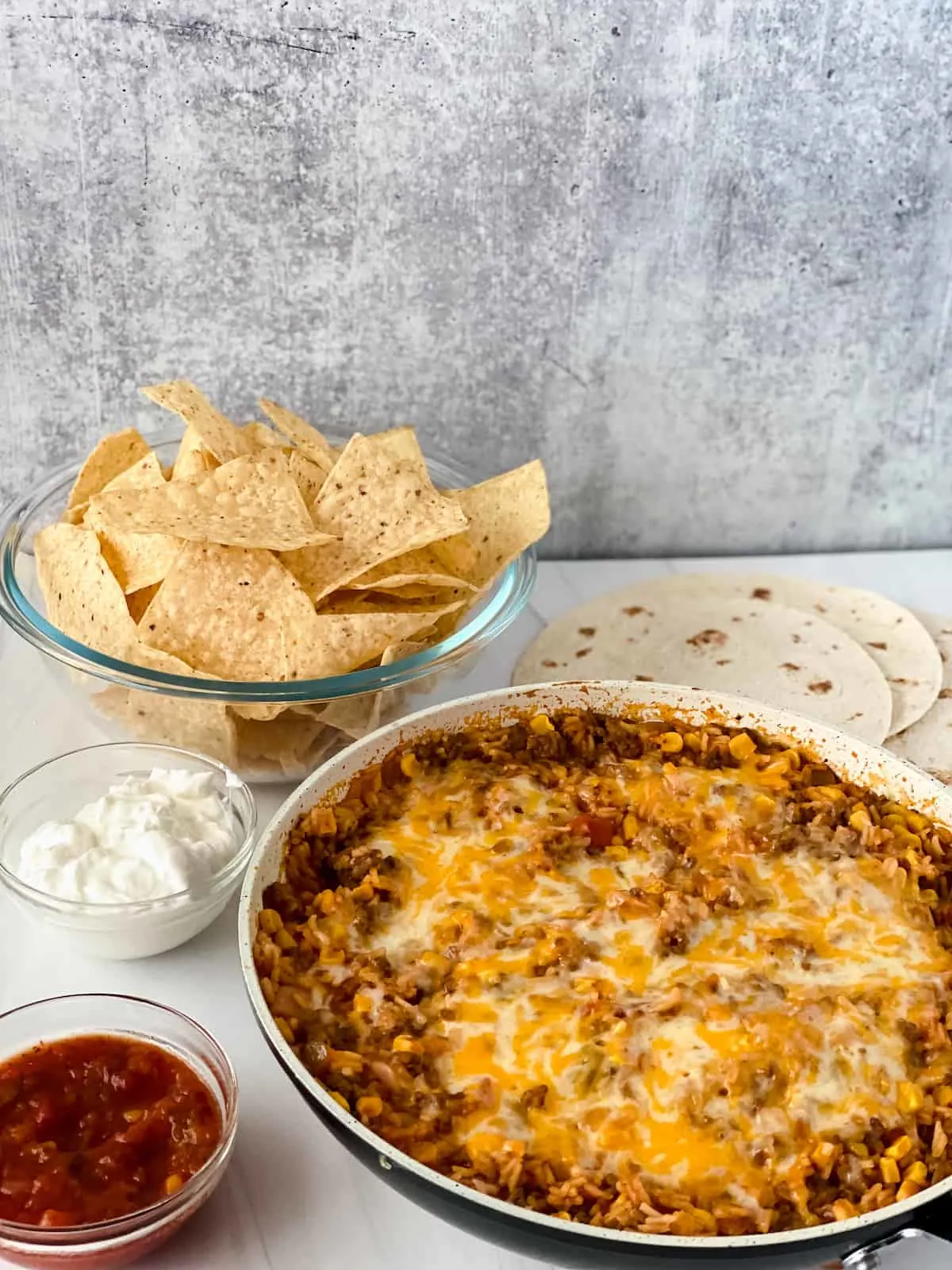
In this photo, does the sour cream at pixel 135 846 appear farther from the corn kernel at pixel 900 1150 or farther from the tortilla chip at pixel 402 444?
the corn kernel at pixel 900 1150

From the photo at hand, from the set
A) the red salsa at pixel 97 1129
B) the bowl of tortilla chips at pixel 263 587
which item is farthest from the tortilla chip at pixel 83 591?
the red salsa at pixel 97 1129

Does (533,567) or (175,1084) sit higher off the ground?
(533,567)

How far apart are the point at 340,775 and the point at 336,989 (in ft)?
1.04

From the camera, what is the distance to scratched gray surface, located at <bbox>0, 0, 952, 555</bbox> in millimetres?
2354

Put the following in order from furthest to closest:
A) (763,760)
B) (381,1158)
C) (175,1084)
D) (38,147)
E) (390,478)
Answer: (38,147) → (390,478) → (763,760) → (175,1084) → (381,1158)

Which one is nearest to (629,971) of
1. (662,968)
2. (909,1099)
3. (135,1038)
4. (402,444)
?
(662,968)

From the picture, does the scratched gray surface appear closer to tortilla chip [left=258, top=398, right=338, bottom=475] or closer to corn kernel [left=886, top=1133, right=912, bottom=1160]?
tortilla chip [left=258, top=398, right=338, bottom=475]

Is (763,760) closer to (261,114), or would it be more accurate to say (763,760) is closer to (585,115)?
(585,115)

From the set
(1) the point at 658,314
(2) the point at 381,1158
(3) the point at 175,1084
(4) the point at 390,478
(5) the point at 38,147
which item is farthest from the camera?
(1) the point at 658,314

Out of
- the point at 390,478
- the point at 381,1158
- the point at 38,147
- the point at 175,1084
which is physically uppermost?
the point at 38,147

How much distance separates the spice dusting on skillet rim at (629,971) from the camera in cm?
134

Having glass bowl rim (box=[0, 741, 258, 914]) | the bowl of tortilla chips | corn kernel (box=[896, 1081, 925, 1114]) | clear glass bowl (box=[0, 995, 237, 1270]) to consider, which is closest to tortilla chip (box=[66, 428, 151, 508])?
the bowl of tortilla chips

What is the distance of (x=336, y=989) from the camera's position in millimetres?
1535

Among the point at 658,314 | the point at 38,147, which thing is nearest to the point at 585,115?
the point at 658,314
